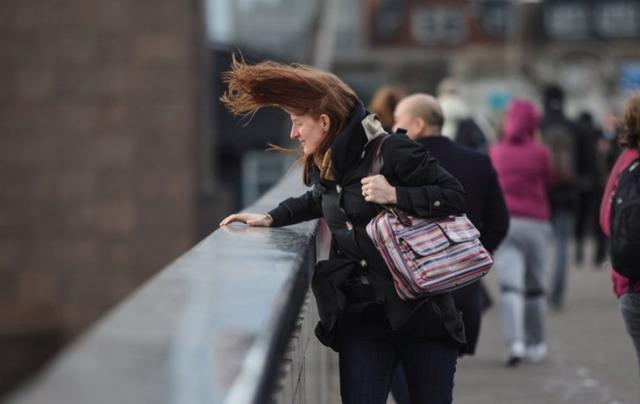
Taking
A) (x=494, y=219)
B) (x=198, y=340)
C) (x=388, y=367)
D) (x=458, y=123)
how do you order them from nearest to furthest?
(x=198, y=340)
(x=388, y=367)
(x=494, y=219)
(x=458, y=123)

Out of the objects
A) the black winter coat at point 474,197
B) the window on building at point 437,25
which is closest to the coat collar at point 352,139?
the black winter coat at point 474,197

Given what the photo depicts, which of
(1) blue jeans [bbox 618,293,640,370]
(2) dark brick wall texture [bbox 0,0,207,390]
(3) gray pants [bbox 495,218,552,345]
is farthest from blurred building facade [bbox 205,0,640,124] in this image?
(1) blue jeans [bbox 618,293,640,370]

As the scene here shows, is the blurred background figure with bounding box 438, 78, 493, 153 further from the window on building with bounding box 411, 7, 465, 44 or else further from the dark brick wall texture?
the window on building with bounding box 411, 7, 465, 44

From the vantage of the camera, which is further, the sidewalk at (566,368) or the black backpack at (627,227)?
the sidewalk at (566,368)

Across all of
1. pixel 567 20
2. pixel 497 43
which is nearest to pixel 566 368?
pixel 567 20

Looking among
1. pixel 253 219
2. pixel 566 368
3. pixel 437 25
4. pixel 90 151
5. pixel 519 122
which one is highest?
pixel 253 219

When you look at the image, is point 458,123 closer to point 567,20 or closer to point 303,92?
point 303,92

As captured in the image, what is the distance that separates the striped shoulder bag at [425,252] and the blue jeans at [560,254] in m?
9.32

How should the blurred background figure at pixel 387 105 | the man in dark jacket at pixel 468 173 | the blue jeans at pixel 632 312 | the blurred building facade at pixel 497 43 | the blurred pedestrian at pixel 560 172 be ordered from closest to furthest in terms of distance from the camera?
the blue jeans at pixel 632 312 → the man in dark jacket at pixel 468 173 → the blurred background figure at pixel 387 105 → the blurred pedestrian at pixel 560 172 → the blurred building facade at pixel 497 43

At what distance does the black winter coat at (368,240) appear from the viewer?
4.88 meters

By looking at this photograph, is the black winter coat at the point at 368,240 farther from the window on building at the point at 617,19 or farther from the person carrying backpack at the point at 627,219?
the window on building at the point at 617,19

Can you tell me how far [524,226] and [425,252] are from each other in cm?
623

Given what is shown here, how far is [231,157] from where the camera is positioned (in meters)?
29.7

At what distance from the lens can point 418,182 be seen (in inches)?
193
